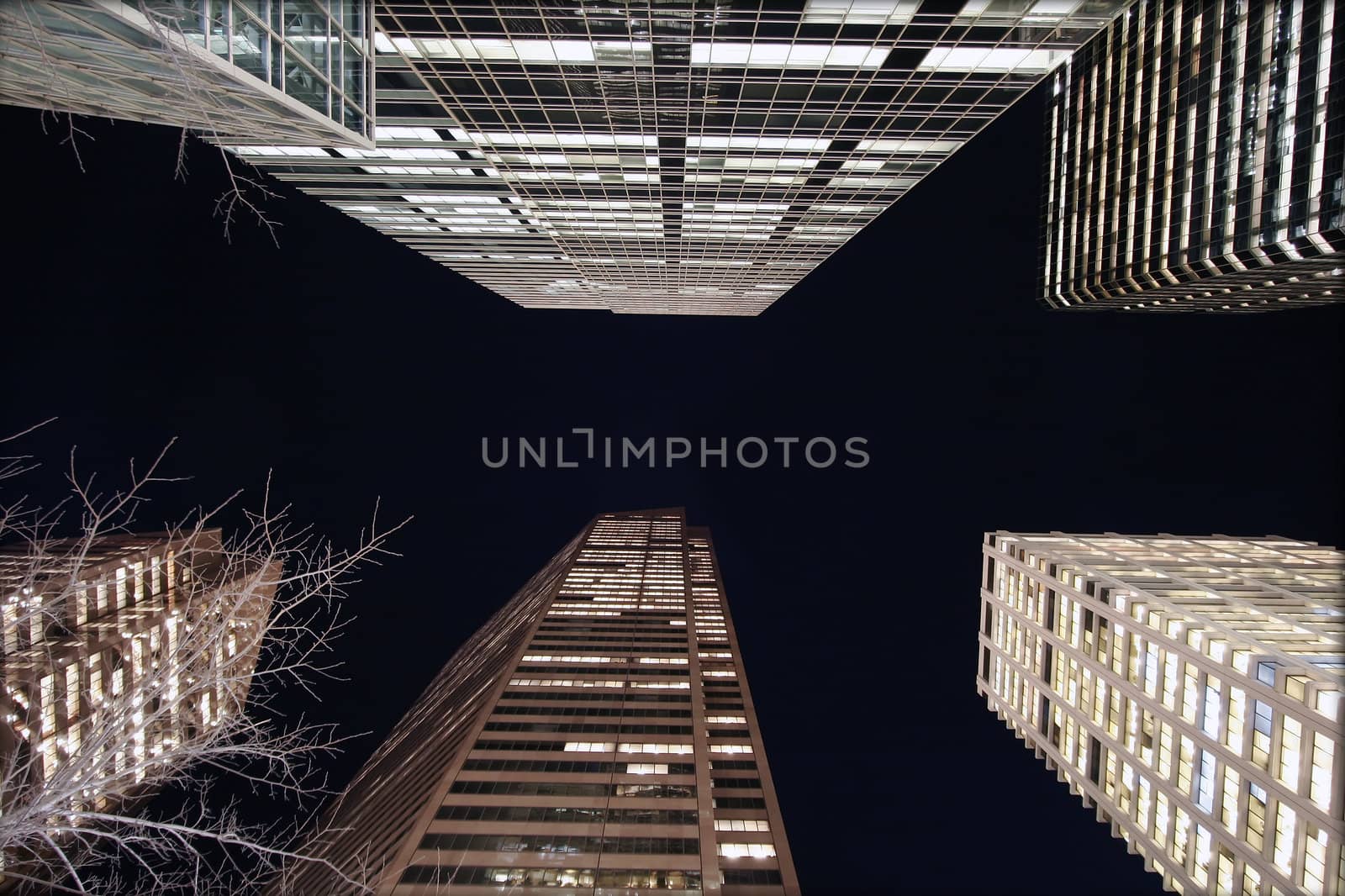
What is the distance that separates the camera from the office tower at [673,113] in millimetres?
27141

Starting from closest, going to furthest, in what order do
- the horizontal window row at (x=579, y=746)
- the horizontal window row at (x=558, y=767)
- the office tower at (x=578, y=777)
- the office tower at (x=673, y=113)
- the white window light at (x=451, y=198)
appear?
the office tower at (x=673, y=113) < the office tower at (x=578, y=777) < the white window light at (x=451, y=198) < the horizontal window row at (x=558, y=767) < the horizontal window row at (x=579, y=746)

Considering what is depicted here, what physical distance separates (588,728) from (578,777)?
951cm

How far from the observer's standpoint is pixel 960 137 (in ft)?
123

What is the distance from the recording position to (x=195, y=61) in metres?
16.4

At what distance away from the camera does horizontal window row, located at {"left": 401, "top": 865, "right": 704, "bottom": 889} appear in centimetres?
3962

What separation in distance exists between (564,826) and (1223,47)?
92.7 m

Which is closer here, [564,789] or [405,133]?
[405,133]

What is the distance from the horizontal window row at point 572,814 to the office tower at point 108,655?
54.3ft

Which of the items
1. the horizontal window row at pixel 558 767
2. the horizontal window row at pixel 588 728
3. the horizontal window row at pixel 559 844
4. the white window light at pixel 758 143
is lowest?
the horizontal window row at pixel 588 728

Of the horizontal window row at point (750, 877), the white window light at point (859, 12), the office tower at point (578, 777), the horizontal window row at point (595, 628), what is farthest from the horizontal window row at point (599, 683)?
the white window light at point (859, 12)

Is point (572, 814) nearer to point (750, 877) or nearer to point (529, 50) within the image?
point (750, 877)

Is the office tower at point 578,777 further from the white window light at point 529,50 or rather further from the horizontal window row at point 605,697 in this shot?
the white window light at point 529,50

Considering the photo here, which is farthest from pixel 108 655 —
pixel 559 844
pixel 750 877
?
pixel 750 877

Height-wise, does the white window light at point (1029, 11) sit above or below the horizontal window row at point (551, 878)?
above
